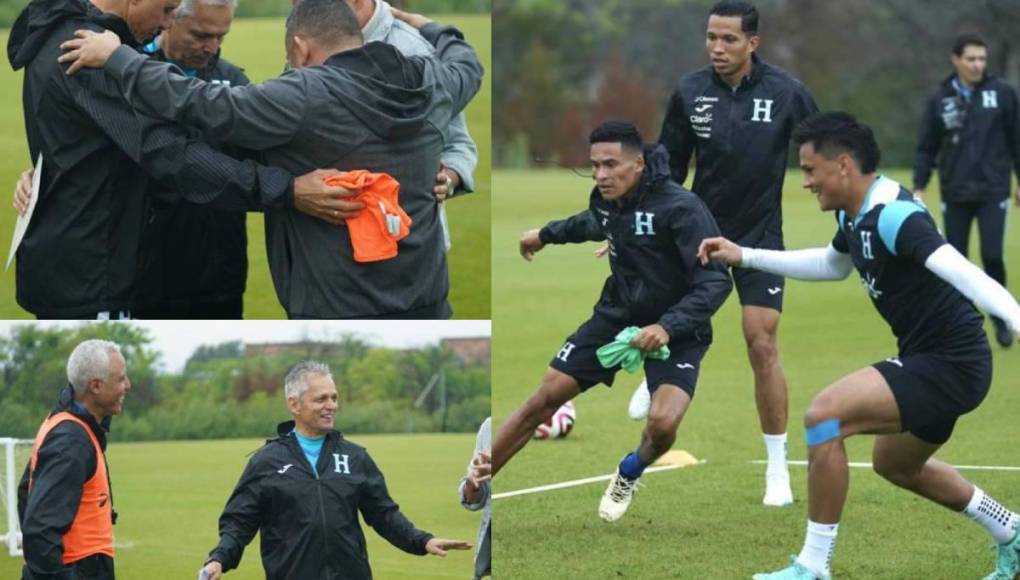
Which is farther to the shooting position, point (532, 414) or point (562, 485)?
point (562, 485)

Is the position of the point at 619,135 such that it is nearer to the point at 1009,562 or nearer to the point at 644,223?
the point at 644,223

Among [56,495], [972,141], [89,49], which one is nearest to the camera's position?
[89,49]

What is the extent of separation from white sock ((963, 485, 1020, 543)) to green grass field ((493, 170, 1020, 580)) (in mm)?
223

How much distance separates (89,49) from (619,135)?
2.93 meters

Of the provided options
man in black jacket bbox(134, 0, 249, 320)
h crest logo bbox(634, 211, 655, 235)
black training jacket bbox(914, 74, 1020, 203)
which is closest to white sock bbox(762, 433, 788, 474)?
h crest logo bbox(634, 211, 655, 235)

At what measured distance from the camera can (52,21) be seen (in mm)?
6578

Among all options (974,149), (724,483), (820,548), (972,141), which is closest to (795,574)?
(820,548)

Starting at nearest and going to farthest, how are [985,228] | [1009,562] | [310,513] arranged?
1. [310,513]
2. [1009,562]
3. [985,228]

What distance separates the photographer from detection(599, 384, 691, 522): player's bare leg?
27.6 ft

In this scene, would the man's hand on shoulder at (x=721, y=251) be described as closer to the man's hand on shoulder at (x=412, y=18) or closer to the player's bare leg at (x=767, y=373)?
the man's hand on shoulder at (x=412, y=18)

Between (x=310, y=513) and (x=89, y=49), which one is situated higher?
(x=89, y=49)

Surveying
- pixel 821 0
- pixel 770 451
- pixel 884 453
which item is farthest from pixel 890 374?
pixel 821 0

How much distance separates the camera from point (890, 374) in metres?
7.12

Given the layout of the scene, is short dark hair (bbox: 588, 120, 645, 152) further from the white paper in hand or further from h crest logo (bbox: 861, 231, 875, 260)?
the white paper in hand
